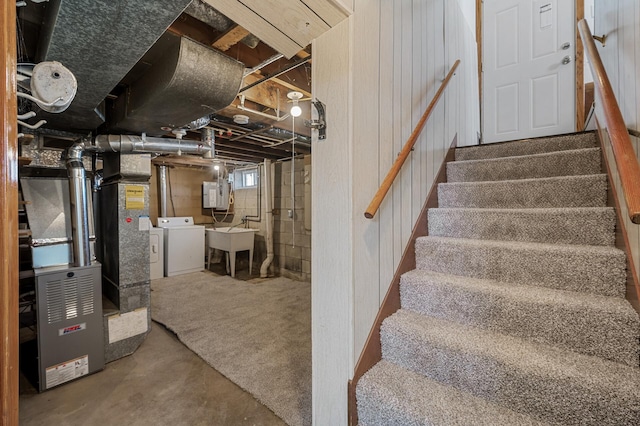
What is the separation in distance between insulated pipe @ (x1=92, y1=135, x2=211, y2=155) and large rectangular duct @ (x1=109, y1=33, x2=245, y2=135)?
387mm

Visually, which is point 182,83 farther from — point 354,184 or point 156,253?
point 156,253

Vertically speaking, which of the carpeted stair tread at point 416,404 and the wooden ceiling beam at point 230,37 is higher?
the wooden ceiling beam at point 230,37

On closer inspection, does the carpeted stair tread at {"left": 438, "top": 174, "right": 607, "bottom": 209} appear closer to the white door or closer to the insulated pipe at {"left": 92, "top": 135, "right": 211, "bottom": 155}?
the white door

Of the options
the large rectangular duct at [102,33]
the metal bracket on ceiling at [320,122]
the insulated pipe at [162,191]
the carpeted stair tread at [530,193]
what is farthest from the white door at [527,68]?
the insulated pipe at [162,191]

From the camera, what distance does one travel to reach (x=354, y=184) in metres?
1.28

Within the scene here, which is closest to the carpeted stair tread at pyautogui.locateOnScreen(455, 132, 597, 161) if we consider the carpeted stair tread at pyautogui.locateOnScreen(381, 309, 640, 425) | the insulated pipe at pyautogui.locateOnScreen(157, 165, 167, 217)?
the carpeted stair tread at pyautogui.locateOnScreen(381, 309, 640, 425)

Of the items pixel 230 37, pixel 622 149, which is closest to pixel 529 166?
pixel 622 149

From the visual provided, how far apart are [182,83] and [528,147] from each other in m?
2.62

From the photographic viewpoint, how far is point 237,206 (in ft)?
21.2

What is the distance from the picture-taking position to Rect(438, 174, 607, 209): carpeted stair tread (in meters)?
1.65

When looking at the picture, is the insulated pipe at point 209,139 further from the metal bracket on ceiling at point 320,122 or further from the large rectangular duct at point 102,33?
the metal bracket on ceiling at point 320,122

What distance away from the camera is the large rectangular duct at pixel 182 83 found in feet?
5.40

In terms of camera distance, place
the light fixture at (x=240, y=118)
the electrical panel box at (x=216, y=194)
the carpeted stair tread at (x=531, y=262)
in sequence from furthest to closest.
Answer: the electrical panel box at (x=216, y=194), the light fixture at (x=240, y=118), the carpeted stair tread at (x=531, y=262)

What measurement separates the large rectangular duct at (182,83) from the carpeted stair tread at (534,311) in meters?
1.70
